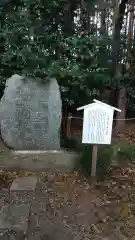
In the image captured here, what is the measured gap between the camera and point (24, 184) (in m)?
3.84

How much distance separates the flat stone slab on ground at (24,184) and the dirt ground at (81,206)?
0.29 ft

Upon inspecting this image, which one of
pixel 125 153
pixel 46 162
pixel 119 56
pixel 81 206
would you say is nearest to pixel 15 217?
pixel 81 206

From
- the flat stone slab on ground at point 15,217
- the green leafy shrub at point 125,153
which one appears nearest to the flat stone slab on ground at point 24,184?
the flat stone slab on ground at point 15,217

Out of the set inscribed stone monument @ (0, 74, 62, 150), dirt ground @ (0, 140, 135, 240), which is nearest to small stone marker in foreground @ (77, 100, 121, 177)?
dirt ground @ (0, 140, 135, 240)

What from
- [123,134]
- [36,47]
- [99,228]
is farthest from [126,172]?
[36,47]

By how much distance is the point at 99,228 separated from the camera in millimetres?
2979

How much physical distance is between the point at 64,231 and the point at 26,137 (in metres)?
1.87

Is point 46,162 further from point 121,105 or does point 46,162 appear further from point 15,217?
point 121,105

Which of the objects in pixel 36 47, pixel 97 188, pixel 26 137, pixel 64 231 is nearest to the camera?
pixel 64 231

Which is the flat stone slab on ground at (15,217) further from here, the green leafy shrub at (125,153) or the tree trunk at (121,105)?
the tree trunk at (121,105)

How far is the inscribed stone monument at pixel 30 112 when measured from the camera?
4.40m

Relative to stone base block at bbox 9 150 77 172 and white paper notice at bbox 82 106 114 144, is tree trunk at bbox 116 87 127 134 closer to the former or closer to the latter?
stone base block at bbox 9 150 77 172

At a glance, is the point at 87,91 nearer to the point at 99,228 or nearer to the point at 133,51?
the point at 133,51

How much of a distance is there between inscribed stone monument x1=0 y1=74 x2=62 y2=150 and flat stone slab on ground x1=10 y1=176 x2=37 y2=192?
2.08ft
